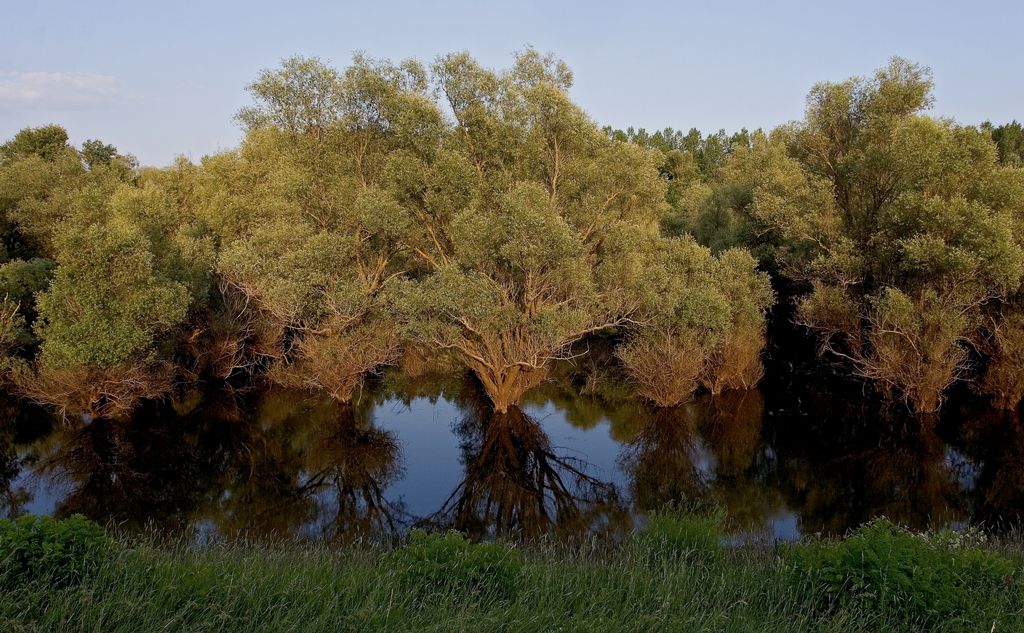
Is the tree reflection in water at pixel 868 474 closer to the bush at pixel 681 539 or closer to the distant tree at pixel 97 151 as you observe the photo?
the bush at pixel 681 539

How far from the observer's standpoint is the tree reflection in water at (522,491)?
17.1m

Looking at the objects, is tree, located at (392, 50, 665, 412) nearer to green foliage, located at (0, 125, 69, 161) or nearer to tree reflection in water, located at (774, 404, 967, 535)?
tree reflection in water, located at (774, 404, 967, 535)

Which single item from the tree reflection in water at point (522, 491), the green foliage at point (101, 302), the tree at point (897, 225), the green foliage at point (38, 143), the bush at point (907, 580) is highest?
the green foliage at point (38, 143)

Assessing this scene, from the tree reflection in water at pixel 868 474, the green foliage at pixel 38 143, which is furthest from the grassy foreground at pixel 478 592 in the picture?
the green foliage at pixel 38 143

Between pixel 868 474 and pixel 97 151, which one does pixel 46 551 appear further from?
pixel 97 151

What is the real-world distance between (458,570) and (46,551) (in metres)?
4.62

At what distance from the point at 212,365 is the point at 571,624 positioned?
2904cm

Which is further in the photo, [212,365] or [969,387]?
[212,365]

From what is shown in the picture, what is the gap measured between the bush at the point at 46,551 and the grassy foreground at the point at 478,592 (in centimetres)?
2

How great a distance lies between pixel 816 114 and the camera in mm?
30000

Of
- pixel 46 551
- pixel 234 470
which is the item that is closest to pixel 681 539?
pixel 46 551

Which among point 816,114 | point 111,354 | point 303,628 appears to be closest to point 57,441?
point 111,354

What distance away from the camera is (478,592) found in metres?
7.77

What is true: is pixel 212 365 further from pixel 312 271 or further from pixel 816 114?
pixel 816 114
